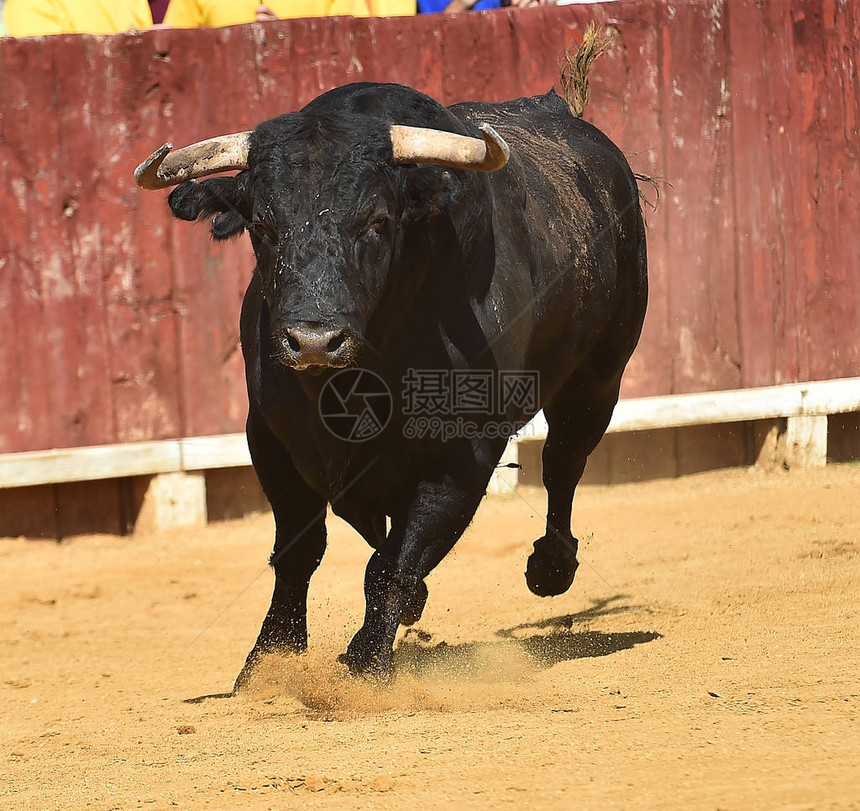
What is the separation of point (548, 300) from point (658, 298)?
9.86 feet

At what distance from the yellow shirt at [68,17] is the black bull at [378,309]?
302 centimetres

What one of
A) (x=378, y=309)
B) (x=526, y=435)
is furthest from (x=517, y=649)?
(x=526, y=435)

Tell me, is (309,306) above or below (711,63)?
below

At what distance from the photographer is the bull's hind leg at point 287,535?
377 cm

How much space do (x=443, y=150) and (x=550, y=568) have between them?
1742mm

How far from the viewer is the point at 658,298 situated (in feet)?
22.7

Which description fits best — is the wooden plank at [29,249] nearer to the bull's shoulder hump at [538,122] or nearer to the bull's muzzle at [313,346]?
the bull's shoulder hump at [538,122]

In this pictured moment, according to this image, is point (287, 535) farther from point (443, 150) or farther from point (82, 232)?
point (82, 232)

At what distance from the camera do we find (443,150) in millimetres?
3328

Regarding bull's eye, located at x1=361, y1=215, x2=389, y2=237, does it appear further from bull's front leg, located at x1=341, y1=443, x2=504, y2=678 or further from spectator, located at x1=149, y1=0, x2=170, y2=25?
spectator, located at x1=149, y1=0, x2=170, y2=25

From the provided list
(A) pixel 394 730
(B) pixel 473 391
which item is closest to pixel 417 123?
(B) pixel 473 391

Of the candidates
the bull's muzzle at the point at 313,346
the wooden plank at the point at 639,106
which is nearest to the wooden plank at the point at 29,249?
the wooden plank at the point at 639,106

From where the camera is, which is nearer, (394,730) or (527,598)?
(394,730)

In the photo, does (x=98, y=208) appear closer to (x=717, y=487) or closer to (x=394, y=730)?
(x=717, y=487)
